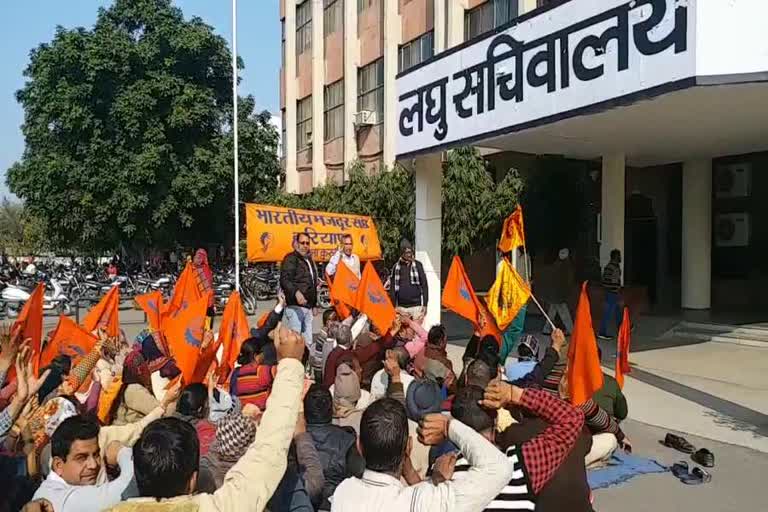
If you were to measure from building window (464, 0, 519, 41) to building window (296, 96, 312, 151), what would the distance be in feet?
39.3

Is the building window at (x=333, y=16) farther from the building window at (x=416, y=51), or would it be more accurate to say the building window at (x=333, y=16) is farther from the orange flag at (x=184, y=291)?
the orange flag at (x=184, y=291)

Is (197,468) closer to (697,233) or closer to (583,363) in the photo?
(583,363)

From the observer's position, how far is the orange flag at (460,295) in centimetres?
925

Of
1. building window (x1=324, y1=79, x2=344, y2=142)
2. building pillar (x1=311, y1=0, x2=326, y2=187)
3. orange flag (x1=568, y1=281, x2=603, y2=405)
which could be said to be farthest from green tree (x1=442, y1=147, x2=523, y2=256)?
orange flag (x1=568, y1=281, x2=603, y2=405)

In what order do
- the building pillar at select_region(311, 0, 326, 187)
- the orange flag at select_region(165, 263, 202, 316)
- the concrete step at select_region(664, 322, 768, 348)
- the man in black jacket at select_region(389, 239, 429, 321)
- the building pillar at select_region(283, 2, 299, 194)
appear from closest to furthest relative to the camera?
1. the orange flag at select_region(165, 263, 202, 316)
2. the man in black jacket at select_region(389, 239, 429, 321)
3. the concrete step at select_region(664, 322, 768, 348)
4. the building pillar at select_region(311, 0, 326, 187)
5. the building pillar at select_region(283, 2, 299, 194)

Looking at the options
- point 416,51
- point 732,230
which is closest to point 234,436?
point 732,230

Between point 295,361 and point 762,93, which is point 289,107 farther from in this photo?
point 295,361

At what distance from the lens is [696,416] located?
8.26 m

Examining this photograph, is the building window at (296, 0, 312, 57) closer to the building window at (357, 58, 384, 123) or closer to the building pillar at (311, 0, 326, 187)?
the building pillar at (311, 0, 326, 187)

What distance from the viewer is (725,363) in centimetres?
1111

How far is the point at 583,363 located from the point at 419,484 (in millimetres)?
2455

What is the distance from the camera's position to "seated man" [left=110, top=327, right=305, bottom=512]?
251 centimetres

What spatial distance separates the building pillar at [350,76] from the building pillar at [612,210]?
13.5 meters

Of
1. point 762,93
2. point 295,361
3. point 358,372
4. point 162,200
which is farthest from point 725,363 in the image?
point 162,200
